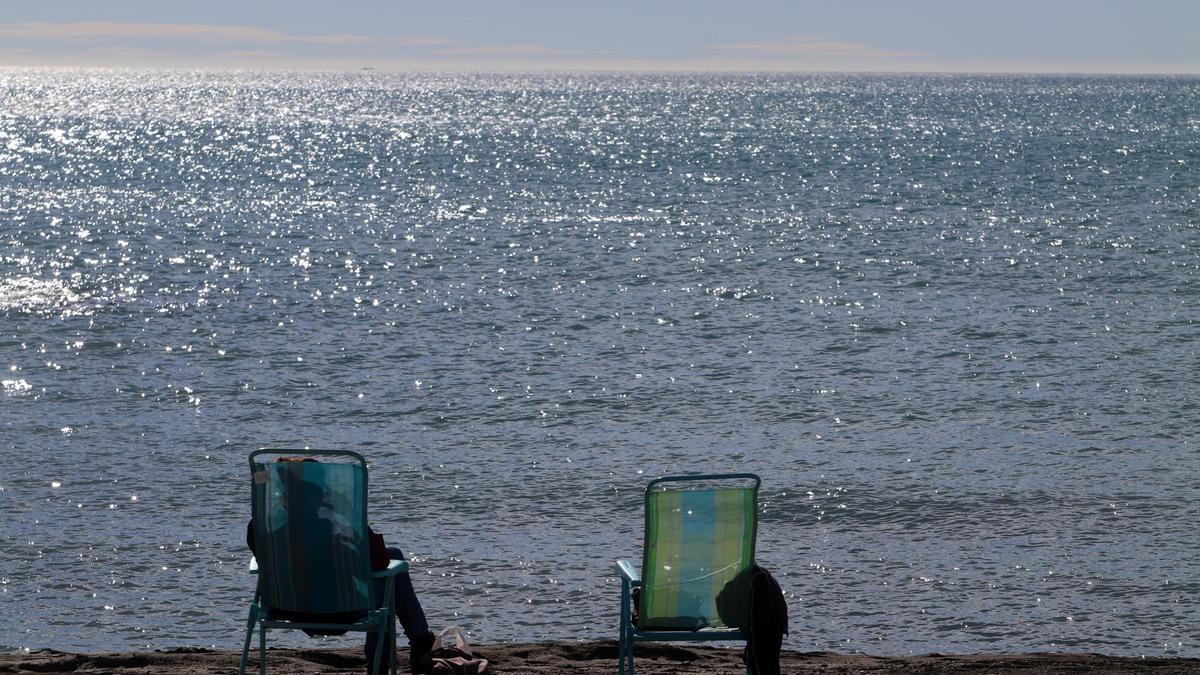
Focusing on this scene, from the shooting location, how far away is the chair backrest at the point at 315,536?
18.2 ft

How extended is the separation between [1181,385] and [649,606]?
12.7m

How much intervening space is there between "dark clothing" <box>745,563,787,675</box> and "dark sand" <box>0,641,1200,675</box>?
3.51ft

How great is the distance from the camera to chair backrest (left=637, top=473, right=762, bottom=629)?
5664mm

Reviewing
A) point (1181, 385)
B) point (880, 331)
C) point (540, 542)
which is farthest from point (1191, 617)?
point (880, 331)

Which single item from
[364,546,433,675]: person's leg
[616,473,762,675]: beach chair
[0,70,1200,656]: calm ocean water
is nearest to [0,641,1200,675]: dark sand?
[364,546,433,675]: person's leg

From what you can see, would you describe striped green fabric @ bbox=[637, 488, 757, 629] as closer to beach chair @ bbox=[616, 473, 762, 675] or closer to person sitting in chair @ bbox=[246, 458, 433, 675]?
beach chair @ bbox=[616, 473, 762, 675]

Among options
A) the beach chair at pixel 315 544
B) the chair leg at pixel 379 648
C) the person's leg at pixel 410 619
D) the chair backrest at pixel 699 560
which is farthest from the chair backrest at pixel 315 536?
the chair backrest at pixel 699 560

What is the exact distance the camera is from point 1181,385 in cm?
1672

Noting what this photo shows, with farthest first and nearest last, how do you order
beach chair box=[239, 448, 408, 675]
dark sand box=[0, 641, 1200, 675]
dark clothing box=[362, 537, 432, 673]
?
dark sand box=[0, 641, 1200, 675]
dark clothing box=[362, 537, 432, 673]
beach chair box=[239, 448, 408, 675]

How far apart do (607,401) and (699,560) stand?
10100 millimetres

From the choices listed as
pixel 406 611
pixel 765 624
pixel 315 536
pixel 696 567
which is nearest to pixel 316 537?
pixel 315 536

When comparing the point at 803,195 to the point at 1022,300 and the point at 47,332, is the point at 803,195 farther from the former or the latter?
the point at 47,332

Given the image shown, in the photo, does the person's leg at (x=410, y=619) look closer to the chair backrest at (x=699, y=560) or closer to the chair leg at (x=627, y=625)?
the chair leg at (x=627, y=625)

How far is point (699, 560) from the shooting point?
18.7 ft
